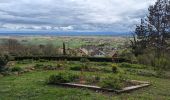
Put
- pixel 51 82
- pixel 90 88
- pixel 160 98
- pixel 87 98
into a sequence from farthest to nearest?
pixel 51 82
pixel 90 88
pixel 160 98
pixel 87 98

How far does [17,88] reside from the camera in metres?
13.1

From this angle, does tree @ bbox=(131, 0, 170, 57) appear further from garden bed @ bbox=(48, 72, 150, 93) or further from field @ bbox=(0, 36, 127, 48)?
garden bed @ bbox=(48, 72, 150, 93)

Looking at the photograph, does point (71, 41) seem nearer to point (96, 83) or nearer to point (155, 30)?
point (155, 30)

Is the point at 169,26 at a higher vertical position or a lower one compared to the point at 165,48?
higher

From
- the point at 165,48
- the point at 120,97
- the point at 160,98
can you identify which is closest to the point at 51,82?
the point at 120,97

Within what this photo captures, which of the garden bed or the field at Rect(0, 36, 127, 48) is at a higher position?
the garden bed

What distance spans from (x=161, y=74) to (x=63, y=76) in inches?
325

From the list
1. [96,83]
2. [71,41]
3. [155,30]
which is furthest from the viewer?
[71,41]

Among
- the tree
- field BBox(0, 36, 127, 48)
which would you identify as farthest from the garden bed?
field BBox(0, 36, 127, 48)

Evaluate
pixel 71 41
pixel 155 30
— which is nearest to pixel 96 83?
pixel 155 30

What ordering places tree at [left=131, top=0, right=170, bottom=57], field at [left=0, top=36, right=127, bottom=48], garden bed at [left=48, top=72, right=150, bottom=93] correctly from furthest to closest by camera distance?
field at [left=0, top=36, right=127, bottom=48] < tree at [left=131, top=0, right=170, bottom=57] < garden bed at [left=48, top=72, right=150, bottom=93]

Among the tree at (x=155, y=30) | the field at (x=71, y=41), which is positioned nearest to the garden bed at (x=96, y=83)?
the tree at (x=155, y=30)

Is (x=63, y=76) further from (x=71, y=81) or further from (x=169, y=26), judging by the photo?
(x=169, y=26)

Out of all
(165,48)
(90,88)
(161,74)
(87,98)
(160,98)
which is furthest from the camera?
(165,48)
